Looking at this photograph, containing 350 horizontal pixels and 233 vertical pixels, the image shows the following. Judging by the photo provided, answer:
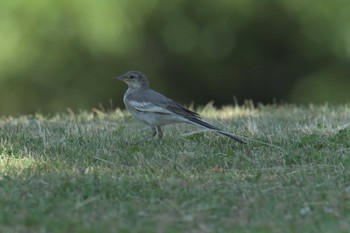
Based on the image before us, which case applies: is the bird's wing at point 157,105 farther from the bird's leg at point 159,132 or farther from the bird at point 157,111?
the bird's leg at point 159,132

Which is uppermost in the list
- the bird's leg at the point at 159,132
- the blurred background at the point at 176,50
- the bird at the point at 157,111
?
the blurred background at the point at 176,50

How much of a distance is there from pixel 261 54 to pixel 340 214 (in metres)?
17.1

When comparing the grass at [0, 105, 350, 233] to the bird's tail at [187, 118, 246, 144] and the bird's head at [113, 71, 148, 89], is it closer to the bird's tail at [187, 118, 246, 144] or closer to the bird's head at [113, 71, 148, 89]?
the bird's tail at [187, 118, 246, 144]

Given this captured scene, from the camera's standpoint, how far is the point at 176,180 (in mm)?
7645

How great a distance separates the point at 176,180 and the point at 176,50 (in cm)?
1566

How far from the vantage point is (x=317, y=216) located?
262 inches

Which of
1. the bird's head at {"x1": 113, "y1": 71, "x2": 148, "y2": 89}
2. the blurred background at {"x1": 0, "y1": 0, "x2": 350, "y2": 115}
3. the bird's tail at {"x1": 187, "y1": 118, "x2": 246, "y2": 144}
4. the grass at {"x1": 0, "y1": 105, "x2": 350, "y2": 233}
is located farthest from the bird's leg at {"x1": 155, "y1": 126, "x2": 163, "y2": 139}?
the blurred background at {"x1": 0, "y1": 0, "x2": 350, "y2": 115}

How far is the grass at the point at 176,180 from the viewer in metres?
6.50

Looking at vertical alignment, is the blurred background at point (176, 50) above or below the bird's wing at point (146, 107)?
above

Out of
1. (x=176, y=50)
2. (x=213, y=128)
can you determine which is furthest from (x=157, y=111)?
(x=176, y=50)

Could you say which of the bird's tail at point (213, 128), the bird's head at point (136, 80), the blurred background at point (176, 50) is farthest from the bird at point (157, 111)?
the blurred background at point (176, 50)

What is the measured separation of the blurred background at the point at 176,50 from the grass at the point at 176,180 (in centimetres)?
1060

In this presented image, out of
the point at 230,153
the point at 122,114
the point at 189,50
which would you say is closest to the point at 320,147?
the point at 230,153

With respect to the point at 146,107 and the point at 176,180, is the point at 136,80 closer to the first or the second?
the point at 146,107
